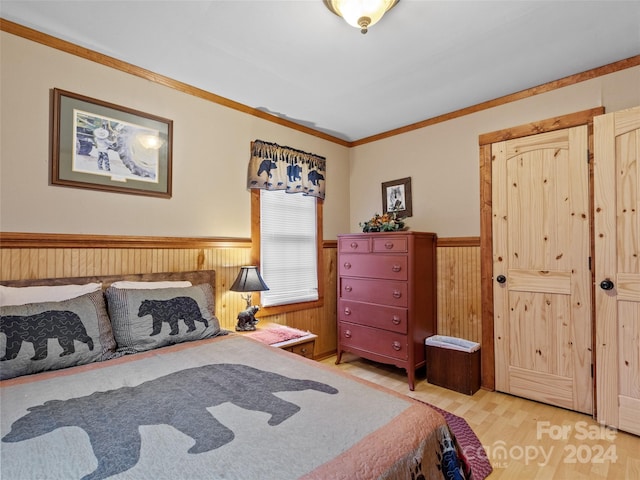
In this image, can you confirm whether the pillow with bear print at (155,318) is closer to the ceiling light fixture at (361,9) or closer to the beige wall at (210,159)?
the beige wall at (210,159)

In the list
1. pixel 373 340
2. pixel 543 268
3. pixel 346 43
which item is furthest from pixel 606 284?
pixel 346 43

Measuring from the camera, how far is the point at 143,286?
2.12 m

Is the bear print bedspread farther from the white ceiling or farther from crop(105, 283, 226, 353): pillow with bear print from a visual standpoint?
the white ceiling

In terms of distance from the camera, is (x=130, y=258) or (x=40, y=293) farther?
(x=130, y=258)

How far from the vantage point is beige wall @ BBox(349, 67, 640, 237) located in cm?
241

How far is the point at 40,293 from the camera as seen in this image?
5.80 feet

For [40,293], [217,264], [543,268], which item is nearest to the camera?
[40,293]

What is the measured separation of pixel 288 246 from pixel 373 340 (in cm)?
126

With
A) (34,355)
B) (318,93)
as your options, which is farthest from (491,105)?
(34,355)

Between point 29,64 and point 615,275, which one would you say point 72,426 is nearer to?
point 29,64

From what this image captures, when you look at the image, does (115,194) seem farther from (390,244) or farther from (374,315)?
(374,315)

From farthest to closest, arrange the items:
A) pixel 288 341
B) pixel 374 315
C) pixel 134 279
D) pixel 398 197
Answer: pixel 398 197
pixel 374 315
pixel 288 341
pixel 134 279

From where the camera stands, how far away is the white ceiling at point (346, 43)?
1.80 meters

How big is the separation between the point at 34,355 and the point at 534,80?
364 cm
